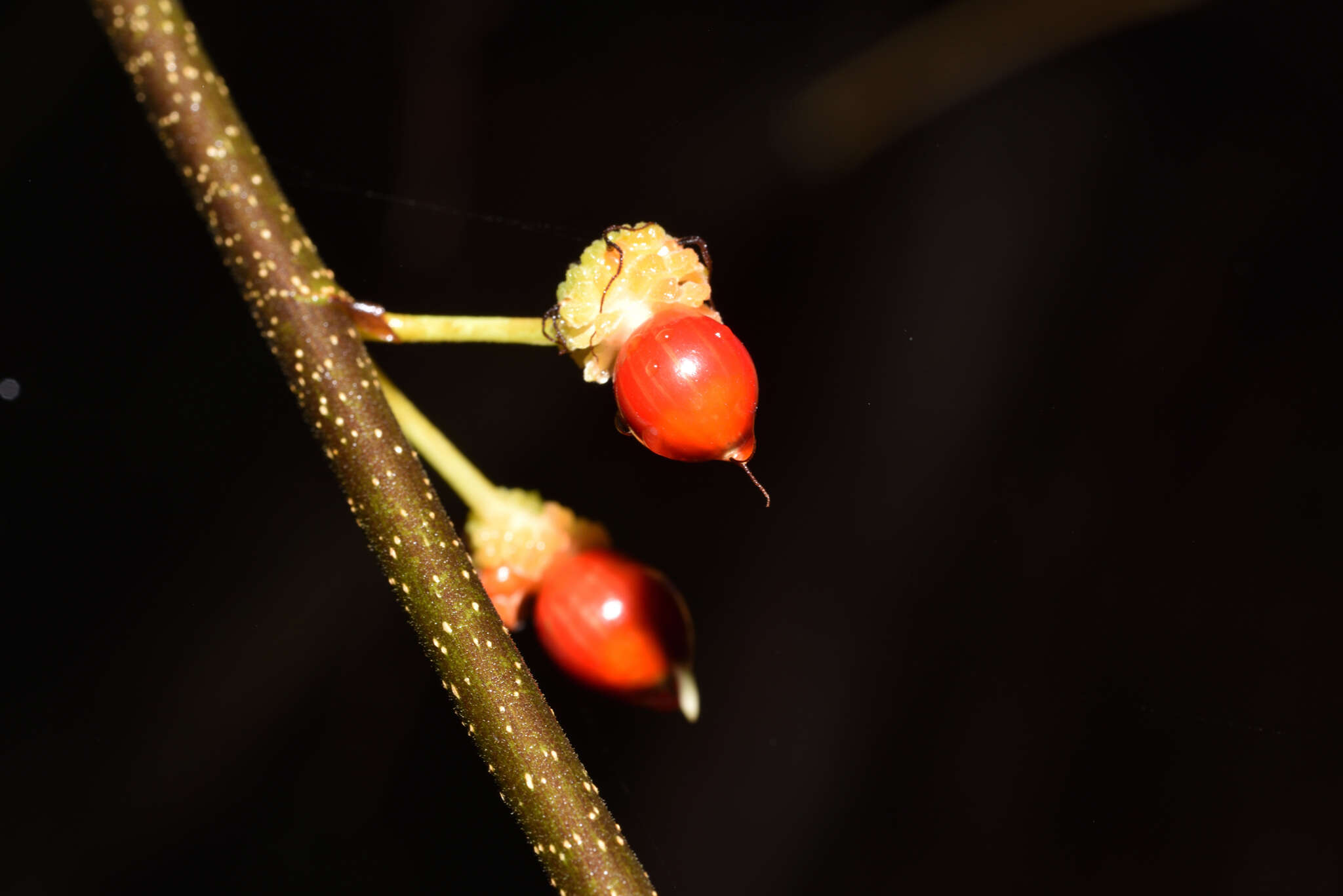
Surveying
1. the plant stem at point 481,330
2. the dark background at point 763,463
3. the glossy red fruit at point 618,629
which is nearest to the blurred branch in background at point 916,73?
the dark background at point 763,463

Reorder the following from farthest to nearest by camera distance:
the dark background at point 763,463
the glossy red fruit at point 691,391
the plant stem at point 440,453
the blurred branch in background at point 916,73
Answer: the blurred branch in background at point 916,73 → the dark background at point 763,463 → the plant stem at point 440,453 → the glossy red fruit at point 691,391

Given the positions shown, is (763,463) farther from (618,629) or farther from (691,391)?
(691,391)

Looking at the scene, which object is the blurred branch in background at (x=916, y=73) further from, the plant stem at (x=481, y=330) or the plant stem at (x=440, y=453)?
the plant stem at (x=481, y=330)

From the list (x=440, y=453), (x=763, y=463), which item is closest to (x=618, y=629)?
(x=440, y=453)

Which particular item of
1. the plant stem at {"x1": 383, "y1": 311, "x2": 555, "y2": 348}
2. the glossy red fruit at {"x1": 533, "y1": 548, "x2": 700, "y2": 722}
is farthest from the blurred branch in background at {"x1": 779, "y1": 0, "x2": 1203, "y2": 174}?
the plant stem at {"x1": 383, "y1": 311, "x2": 555, "y2": 348}

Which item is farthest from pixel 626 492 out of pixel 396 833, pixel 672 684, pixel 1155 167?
pixel 1155 167
